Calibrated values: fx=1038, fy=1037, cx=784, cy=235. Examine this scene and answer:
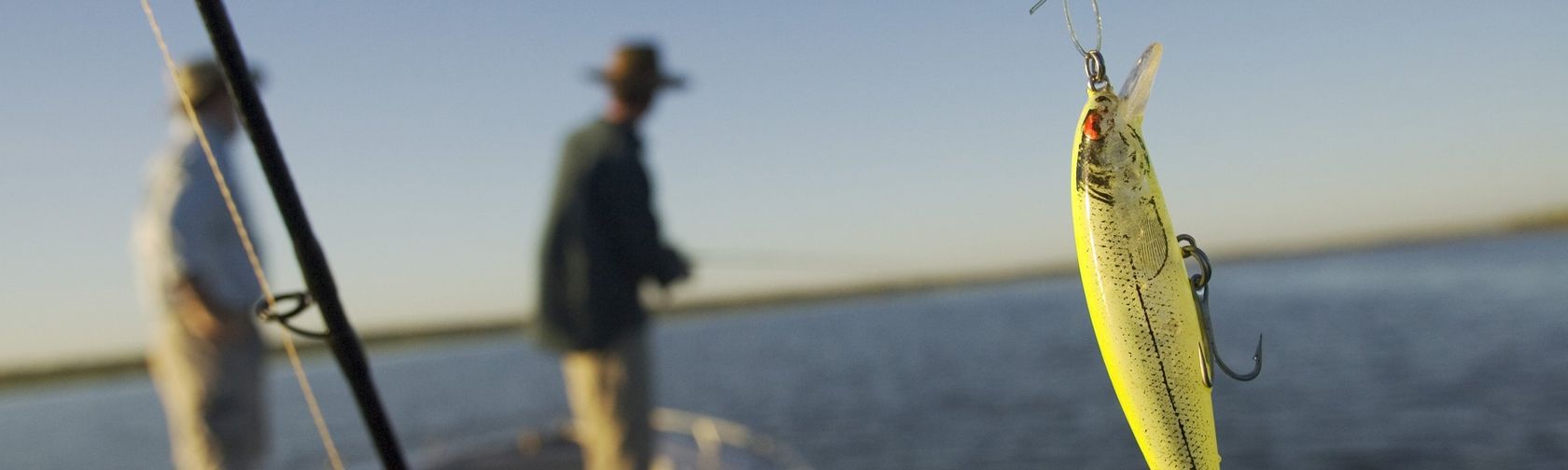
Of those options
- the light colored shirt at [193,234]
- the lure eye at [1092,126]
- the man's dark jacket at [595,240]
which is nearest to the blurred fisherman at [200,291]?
the light colored shirt at [193,234]

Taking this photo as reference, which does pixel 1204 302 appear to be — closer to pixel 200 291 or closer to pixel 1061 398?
pixel 200 291

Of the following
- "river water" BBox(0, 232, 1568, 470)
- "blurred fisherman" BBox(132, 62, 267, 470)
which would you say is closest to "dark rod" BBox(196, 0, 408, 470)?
"blurred fisherman" BBox(132, 62, 267, 470)

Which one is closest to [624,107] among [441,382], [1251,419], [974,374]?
[1251,419]

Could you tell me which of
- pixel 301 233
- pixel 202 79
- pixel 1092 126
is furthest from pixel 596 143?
pixel 1092 126

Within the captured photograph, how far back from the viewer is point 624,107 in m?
3.42

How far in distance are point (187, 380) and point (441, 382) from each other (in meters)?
24.1

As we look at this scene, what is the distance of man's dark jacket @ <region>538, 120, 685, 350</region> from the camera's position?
3.29m

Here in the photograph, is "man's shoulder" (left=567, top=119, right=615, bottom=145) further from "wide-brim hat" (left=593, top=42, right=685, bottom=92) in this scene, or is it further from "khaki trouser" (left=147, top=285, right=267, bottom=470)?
"khaki trouser" (left=147, top=285, right=267, bottom=470)

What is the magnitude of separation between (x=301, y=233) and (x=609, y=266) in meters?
1.85

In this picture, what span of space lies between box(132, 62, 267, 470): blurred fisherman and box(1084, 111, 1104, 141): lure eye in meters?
2.51

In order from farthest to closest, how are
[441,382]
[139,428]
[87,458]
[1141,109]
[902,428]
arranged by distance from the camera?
[441,382] < [139,428] < [87,458] < [902,428] < [1141,109]

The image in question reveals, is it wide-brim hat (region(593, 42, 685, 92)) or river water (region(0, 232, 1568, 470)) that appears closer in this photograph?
wide-brim hat (region(593, 42, 685, 92))

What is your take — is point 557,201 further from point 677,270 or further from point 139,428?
point 139,428

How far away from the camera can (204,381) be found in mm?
Result: 2887
